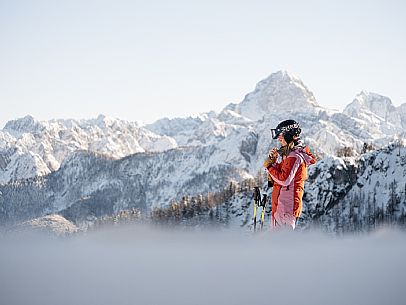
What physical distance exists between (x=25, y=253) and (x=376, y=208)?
13601 cm

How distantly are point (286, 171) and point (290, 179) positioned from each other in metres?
0.20

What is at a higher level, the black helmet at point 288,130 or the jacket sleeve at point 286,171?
the black helmet at point 288,130

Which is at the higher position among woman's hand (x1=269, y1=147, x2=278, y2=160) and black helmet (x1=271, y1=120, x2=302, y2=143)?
black helmet (x1=271, y1=120, x2=302, y2=143)

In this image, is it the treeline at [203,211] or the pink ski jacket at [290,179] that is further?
the treeline at [203,211]

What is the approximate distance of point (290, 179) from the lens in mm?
10430

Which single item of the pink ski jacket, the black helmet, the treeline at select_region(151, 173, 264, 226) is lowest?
the treeline at select_region(151, 173, 264, 226)

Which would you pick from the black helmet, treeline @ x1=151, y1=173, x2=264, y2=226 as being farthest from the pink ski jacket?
treeline @ x1=151, y1=173, x2=264, y2=226

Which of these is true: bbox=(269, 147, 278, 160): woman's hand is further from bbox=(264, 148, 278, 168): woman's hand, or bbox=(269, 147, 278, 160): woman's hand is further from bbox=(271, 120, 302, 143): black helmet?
bbox=(271, 120, 302, 143): black helmet

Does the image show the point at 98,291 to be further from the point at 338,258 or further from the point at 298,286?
the point at 338,258

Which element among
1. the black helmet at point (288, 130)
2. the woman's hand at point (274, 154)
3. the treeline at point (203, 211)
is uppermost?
the black helmet at point (288, 130)

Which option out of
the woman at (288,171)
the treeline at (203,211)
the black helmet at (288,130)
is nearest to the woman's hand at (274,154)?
the woman at (288,171)

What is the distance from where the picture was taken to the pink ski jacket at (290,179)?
1044 cm

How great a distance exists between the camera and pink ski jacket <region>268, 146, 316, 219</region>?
10.4m

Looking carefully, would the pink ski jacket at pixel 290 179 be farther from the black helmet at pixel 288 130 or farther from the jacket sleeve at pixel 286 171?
the black helmet at pixel 288 130
